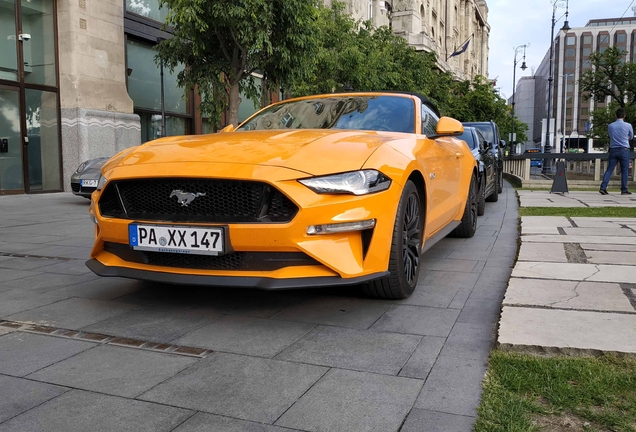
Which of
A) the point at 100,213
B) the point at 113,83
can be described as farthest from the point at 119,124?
the point at 100,213

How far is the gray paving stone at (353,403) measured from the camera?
6.75 ft

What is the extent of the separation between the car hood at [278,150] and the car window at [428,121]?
81 centimetres

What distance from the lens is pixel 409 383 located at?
242cm

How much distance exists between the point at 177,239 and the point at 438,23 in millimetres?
61602

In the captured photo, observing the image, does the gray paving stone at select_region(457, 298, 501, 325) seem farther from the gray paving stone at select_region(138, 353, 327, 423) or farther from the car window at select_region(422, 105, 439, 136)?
the car window at select_region(422, 105, 439, 136)

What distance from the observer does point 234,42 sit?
13445 millimetres

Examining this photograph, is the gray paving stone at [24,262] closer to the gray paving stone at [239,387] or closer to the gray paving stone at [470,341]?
the gray paving stone at [239,387]

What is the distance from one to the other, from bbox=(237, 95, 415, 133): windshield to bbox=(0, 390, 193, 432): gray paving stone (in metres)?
2.71

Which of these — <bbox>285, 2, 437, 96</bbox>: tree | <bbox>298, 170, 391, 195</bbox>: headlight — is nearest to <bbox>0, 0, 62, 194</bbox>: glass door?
<bbox>285, 2, 437, 96</bbox>: tree

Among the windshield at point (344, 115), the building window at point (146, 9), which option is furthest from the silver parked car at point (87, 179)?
the building window at point (146, 9)

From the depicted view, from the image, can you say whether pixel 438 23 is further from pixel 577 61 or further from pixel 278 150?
pixel 278 150

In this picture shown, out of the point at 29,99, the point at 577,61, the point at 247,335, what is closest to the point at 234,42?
the point at 29,99

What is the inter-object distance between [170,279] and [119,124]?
48.1ft

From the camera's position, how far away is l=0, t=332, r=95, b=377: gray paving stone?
8.55 ft
